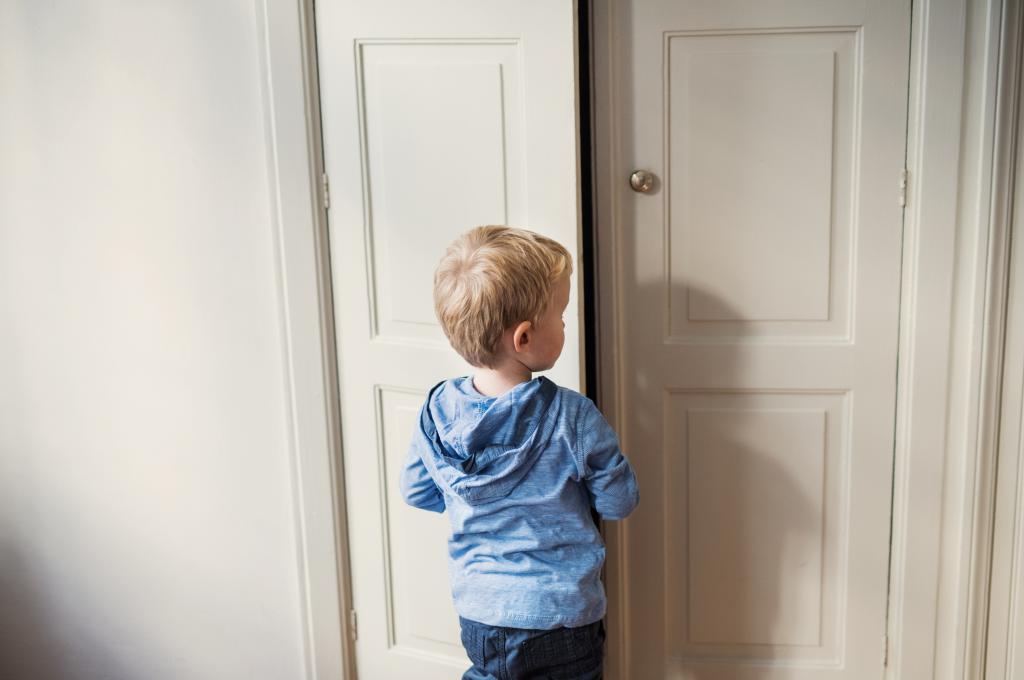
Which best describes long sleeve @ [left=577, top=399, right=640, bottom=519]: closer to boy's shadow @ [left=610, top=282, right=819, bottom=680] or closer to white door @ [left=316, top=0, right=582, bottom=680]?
white door @ [left=316, top=0, right=582, bottom=680]

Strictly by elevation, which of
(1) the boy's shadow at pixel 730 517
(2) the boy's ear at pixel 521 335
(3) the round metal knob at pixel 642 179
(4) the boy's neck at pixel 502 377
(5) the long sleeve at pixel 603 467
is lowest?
(1) the boy's shadow at pixel 730 517

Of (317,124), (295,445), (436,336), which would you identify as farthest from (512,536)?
(317,124)

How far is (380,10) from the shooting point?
6.66ft

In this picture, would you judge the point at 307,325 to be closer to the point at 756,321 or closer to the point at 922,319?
the point at 756,321

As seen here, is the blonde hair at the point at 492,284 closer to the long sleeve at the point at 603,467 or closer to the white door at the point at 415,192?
the long sleeve at the point at 603,467

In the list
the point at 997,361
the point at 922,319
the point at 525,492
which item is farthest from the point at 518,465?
the point at 997,361

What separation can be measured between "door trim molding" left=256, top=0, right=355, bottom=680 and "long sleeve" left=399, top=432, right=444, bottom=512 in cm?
47

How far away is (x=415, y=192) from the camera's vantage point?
2.09m

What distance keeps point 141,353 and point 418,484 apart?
88 cm

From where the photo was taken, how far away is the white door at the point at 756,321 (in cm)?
205

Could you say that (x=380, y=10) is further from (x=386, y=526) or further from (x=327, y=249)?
(x=386, y=526)

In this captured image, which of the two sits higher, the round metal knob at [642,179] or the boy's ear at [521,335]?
the round metal knob at [642,179]

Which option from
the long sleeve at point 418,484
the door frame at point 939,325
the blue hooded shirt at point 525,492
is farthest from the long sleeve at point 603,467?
the door frame at point 939,325

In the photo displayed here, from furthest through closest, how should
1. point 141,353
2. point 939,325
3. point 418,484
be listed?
point 141,353, point 939,325, point 418,484
